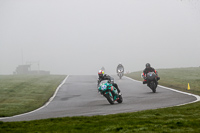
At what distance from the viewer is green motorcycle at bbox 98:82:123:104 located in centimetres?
1752

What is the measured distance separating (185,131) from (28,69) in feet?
340

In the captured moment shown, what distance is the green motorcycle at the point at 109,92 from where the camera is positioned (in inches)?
690

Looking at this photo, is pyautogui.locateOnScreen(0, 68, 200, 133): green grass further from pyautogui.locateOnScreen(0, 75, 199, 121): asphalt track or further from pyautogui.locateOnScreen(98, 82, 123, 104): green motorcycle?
pyautogui.locateOnScreen(98, 82, 123, 104): green motorcycle

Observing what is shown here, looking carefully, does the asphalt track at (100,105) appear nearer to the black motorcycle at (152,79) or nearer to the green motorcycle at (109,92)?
the green motorcycle at (109,92)

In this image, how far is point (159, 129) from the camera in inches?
337

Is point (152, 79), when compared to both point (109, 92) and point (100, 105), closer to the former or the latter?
point (109, 92)

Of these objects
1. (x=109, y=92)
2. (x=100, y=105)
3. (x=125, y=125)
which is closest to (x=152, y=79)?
(x=109, y=92)

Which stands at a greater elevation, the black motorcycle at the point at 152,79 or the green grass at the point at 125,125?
the black motorcycle at the point at 152,79

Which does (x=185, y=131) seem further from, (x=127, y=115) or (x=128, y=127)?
(x=127, y=115)

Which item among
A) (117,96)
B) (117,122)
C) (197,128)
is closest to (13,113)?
(117,96)

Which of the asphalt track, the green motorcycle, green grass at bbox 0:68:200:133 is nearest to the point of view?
green grass at bbox 0:68:200:133

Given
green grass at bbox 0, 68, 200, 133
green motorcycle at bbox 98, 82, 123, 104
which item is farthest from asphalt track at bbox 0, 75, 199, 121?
green grass at bbox 0, 68, 200, 133

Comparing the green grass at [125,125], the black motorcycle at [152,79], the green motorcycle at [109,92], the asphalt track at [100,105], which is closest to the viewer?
the green grass at [125,125]

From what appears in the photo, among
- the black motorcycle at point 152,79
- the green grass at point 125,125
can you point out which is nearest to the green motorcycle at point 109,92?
the black motorcycle at point 152,79
